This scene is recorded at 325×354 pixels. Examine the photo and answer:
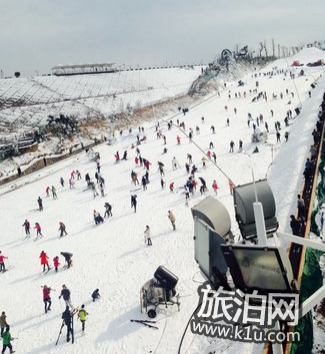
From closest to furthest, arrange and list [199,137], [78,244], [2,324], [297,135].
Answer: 1. [2,324]
2. [78,244]
3. [297,135]
4. [199,137]

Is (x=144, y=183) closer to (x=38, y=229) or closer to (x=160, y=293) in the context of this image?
(x=38, y=229)

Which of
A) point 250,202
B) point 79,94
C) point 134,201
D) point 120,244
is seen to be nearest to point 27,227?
point 134,201

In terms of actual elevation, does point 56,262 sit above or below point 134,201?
below

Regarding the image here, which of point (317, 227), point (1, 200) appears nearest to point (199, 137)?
point (1, 200)

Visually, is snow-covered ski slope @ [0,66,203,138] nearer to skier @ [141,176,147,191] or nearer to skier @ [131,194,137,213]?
skier @ [141,176,147,191]

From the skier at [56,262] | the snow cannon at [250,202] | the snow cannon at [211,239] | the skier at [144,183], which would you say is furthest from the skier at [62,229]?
the snow cannon at [250,202]

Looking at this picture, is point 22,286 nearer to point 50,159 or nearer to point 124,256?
point 124,256

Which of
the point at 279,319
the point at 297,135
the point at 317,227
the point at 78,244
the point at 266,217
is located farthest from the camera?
the point at 297,135

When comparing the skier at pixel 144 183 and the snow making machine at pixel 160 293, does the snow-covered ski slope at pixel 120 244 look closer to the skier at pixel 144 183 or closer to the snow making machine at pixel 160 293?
the snow making machine at pixel 160 293

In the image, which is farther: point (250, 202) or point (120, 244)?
point (120, 244)
